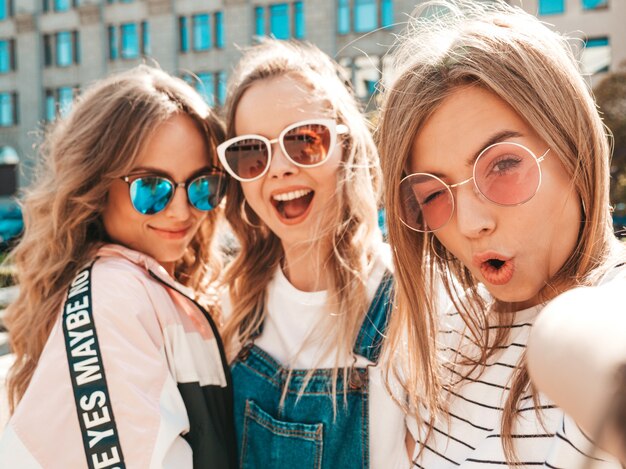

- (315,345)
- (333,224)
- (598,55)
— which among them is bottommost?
(315,345)

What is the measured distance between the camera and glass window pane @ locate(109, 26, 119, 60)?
27.5 meters

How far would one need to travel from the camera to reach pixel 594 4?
65.3 feet

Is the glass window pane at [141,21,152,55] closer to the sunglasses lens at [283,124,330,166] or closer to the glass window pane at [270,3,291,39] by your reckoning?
the glass window pane at [270,3,291,39]

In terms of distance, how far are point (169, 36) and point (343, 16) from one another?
824 centimetres

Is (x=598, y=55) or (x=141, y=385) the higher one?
(x=598, y=55)

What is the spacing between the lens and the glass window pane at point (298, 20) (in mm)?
24719

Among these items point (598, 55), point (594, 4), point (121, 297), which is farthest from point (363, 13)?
point (121, 297)

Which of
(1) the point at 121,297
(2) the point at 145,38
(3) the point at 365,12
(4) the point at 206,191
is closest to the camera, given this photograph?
(1) the point at 121,297

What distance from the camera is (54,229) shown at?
219cm

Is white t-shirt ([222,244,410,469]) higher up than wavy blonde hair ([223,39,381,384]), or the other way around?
wavy blonde hair ([223,39,381,384])

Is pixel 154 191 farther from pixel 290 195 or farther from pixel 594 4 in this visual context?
pixel 594 4

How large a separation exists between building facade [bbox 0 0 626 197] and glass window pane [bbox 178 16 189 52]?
0.05 m

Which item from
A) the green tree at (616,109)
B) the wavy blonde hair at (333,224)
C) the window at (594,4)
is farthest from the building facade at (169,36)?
the wavy blonde hair at (333,224)

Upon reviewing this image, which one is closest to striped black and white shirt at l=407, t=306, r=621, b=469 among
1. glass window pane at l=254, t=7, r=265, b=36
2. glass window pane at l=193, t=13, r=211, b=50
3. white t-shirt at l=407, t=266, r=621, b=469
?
white t-shirt at l=407, t=266, r=621, b=469
